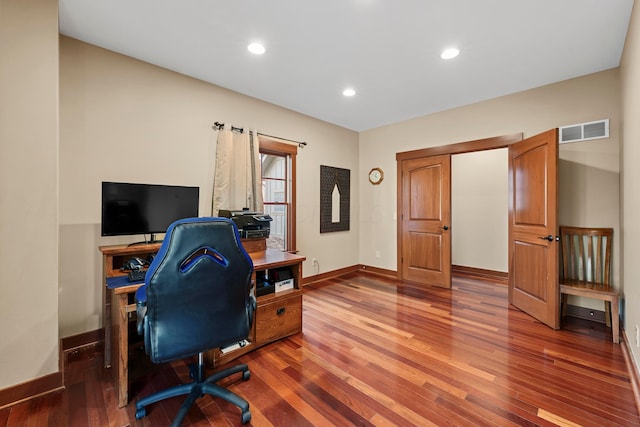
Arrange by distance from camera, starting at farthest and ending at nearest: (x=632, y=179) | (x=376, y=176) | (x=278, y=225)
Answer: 1. (x=376, y=176)
2. (x=278, y=225)
3. (x=632, y=179)

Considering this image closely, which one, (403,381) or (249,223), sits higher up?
(249,223)

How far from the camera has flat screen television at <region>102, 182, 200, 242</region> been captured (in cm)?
221

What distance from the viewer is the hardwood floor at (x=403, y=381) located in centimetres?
165

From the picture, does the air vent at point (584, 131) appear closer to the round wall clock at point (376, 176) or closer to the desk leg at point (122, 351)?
the round wall clock at point (376, 176)

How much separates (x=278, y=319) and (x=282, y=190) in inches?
84.5

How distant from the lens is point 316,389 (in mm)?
1896

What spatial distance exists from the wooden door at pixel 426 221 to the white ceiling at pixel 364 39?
4.15 feet

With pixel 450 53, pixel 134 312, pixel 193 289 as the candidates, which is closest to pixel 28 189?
pixel 134 312

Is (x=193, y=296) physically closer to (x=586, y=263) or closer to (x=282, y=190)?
(x=282, y=190)

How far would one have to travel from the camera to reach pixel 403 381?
1980 millimetres

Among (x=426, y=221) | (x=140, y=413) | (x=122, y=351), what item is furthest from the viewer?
(x=426, y=221)

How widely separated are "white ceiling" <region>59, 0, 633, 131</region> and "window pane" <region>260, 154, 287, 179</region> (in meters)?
1.04

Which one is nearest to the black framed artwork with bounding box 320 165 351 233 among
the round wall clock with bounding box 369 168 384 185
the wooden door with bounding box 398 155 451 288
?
the round wall clock with bounding box 369 168 384 185

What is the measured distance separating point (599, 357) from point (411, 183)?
3000 millimetres
